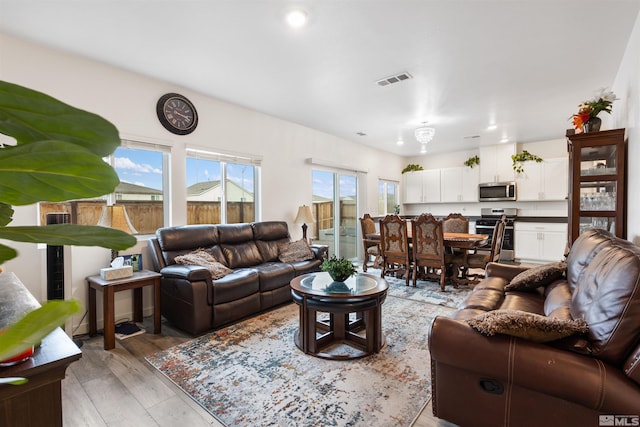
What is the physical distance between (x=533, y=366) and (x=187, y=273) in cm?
259

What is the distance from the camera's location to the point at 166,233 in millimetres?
3311

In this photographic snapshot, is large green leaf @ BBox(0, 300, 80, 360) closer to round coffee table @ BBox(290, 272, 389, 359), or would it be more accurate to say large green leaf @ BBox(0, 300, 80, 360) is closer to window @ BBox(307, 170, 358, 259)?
round coffee table @ BBox(290, 272, 389, 359)

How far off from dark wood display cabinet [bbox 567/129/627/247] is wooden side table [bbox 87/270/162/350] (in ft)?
13.0

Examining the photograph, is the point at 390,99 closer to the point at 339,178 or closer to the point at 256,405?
the point at 339,178

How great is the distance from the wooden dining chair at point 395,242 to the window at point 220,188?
1.96 m

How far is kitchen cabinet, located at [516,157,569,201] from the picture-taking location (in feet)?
19.7

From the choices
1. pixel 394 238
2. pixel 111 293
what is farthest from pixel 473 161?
pixel 111 293

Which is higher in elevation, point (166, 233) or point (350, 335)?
point (166, 233)

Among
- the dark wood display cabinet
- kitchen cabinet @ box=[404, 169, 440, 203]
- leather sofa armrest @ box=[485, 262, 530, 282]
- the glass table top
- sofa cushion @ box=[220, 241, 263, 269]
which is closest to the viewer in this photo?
the glass table top

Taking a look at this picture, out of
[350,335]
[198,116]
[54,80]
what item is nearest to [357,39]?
[198,116]

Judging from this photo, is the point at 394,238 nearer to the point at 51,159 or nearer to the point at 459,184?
the point at 459,184

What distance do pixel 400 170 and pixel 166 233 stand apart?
6.23 metres

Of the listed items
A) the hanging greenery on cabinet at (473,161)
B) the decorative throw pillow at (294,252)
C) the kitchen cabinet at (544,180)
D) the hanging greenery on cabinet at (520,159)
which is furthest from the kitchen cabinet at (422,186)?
the decorative throw pillow at (294,252)

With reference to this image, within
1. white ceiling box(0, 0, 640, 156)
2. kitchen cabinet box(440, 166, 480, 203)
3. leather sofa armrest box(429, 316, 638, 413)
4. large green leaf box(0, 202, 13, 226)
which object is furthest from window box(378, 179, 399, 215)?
large green leaf box(0, 202, 13, 226)
